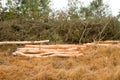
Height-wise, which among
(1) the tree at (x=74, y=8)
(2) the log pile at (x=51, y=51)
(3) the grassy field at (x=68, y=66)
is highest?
(1) the tree at (x=74, y=8)

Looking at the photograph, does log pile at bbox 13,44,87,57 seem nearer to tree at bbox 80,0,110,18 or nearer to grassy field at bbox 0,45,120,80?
grassy field at bbox 0,45,120,80

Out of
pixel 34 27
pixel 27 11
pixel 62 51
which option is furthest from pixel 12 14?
pixel 62 51

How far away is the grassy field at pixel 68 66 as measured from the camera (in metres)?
5.92

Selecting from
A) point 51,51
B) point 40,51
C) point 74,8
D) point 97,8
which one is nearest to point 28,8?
point 74,8

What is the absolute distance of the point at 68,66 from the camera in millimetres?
7098

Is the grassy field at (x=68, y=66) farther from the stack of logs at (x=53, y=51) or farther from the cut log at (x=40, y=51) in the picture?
the cut log at (x=40, y=51)

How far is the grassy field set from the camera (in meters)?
5.92

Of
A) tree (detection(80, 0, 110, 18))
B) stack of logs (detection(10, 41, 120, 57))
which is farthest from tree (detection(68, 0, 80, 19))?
stack of logs (detection(10, 41, 120, 57))

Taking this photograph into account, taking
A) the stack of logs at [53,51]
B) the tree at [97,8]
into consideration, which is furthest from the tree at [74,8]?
the stack of logs at [53,51]

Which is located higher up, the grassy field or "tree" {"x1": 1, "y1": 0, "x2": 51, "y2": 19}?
"tree" {"x1": 1, "y1": 0, "x2": 51, "y2": 19}

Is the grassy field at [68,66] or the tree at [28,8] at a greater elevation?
the tree at [28,8]

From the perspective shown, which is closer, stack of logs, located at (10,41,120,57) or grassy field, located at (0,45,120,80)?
grassy field, located at (0,45,120,80)

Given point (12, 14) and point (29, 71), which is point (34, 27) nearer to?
point (12, 14)

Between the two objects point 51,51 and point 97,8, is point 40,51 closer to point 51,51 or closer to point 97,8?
point 51,51
